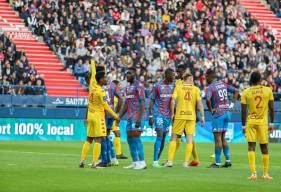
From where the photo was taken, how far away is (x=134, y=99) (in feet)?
69.2

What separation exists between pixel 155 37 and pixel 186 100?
81.4 ft

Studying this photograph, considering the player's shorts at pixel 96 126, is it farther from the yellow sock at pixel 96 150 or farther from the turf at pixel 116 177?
the turf at pixel 116 177

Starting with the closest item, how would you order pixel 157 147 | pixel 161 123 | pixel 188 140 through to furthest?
pixel 157 147
pixel 188 140
pixel 161 123

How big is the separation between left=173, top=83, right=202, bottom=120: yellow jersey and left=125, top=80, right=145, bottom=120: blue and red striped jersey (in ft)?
4.76

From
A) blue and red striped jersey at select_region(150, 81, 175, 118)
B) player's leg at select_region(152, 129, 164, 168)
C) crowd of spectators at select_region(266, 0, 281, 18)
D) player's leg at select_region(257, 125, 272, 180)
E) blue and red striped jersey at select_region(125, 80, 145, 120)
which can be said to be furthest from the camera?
crowd of spectators at select_region(266, 0, 281, 18)

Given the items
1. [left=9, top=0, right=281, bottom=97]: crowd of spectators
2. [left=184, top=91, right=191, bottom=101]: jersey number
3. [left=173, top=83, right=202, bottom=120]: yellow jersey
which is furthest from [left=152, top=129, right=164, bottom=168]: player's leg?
[left=9, top=0, right=281, bottom=97]: crowd of spectators

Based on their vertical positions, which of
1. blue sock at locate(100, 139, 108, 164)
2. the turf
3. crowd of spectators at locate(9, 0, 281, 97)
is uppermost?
crowd of spectators at locate(9, 0, 281, 97)

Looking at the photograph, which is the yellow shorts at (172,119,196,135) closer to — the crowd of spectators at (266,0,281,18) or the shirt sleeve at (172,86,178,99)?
the shirt sleeve at (172,86,178,99)

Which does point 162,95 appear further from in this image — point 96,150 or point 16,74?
point 16,74

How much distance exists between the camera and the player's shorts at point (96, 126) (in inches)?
808

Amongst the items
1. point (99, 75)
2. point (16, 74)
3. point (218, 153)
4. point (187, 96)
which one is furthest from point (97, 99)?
point (16, 74)

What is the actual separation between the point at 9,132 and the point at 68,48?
734cm

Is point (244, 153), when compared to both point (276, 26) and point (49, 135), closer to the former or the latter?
point (49, 135)

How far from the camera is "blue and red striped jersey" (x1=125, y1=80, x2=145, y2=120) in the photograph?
21000 mm
